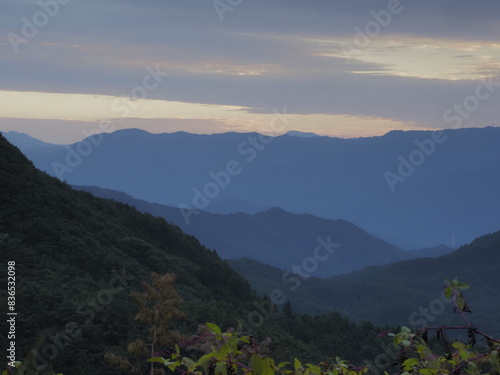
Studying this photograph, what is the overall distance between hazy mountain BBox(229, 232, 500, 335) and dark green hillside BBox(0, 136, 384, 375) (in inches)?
2958

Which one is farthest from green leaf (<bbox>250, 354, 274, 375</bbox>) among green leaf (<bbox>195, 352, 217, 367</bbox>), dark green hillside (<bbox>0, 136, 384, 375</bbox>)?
dark green hillside (<bbox>0, 136, 384, 375</bbox>)

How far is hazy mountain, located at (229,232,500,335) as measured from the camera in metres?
140

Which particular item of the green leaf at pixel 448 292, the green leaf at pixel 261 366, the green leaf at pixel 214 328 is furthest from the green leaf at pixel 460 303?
the green leaf at pixel 214 328

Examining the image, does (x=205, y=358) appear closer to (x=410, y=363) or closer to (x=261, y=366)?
(x=261, y=366)

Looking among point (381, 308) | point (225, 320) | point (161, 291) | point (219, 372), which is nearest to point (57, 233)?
point (225, 320)

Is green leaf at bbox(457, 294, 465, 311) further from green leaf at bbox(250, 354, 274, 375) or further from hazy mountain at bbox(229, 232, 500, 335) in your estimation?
hazy mountain at bbox(229, 232, 500, 335)

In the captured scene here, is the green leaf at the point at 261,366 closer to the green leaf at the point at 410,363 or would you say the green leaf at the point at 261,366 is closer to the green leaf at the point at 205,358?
the green leaf at the point at 205,358

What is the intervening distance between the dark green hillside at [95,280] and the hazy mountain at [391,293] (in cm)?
7513

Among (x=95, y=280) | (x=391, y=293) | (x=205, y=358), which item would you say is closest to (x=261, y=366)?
(x=205, y=358)

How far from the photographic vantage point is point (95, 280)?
39.7 meters

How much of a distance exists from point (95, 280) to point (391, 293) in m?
137

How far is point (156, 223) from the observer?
60219 millimetres

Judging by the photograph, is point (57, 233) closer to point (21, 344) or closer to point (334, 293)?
point (21, 344)

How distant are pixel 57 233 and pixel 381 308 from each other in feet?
388
